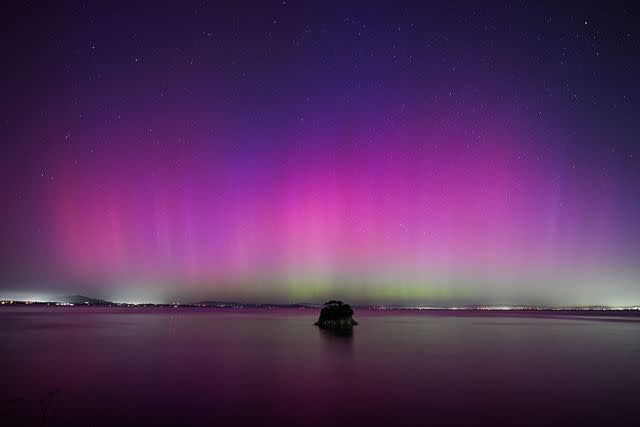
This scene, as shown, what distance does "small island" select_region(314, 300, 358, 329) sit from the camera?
7844 centimetres

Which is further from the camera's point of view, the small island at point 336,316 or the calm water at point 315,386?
the small island at point 336,316

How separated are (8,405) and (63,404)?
1.88 metres

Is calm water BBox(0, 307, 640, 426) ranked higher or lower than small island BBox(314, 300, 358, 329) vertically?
lower

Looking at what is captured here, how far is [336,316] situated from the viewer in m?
78.7

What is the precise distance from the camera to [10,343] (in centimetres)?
4616

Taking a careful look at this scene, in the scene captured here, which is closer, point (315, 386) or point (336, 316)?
point (315, 386)

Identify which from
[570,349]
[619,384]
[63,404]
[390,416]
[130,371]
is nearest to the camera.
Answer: [390,416]

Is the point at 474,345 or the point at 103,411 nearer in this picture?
the point at 103,411

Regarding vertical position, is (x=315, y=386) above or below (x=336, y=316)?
below

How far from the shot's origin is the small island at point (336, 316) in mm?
78438

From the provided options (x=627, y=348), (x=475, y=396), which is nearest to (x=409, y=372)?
(x=475, y=396)

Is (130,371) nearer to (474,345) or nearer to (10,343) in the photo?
(10,343)

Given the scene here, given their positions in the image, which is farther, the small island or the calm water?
the small island

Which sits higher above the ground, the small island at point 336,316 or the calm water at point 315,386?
the small island at point 336,316
